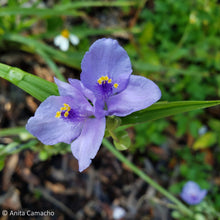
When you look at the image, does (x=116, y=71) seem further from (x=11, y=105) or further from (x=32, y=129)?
(x=11, y=105)

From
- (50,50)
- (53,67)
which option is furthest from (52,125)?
(50,50)

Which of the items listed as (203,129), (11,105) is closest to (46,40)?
(11,105)

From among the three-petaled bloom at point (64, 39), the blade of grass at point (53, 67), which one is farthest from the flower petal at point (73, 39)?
the blade of grass at point (53, 67)

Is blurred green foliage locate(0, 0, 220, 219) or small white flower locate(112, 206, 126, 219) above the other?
blurred green foliage locate(0, 0, 220, 219)

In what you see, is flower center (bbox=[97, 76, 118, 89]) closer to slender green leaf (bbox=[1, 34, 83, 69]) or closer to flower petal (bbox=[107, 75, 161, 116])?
flower petal (bbox=[107, 75, 161, 116])

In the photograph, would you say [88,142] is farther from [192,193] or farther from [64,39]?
[64,39]

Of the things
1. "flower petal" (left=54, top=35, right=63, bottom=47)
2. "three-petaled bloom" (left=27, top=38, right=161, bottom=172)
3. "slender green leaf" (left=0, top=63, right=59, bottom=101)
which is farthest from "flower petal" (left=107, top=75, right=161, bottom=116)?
"flower petal" (left=54, top=35, right=63, bottom=47)

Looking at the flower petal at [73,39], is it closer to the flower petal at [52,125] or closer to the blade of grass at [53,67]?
the blade of grass at [53,67]
